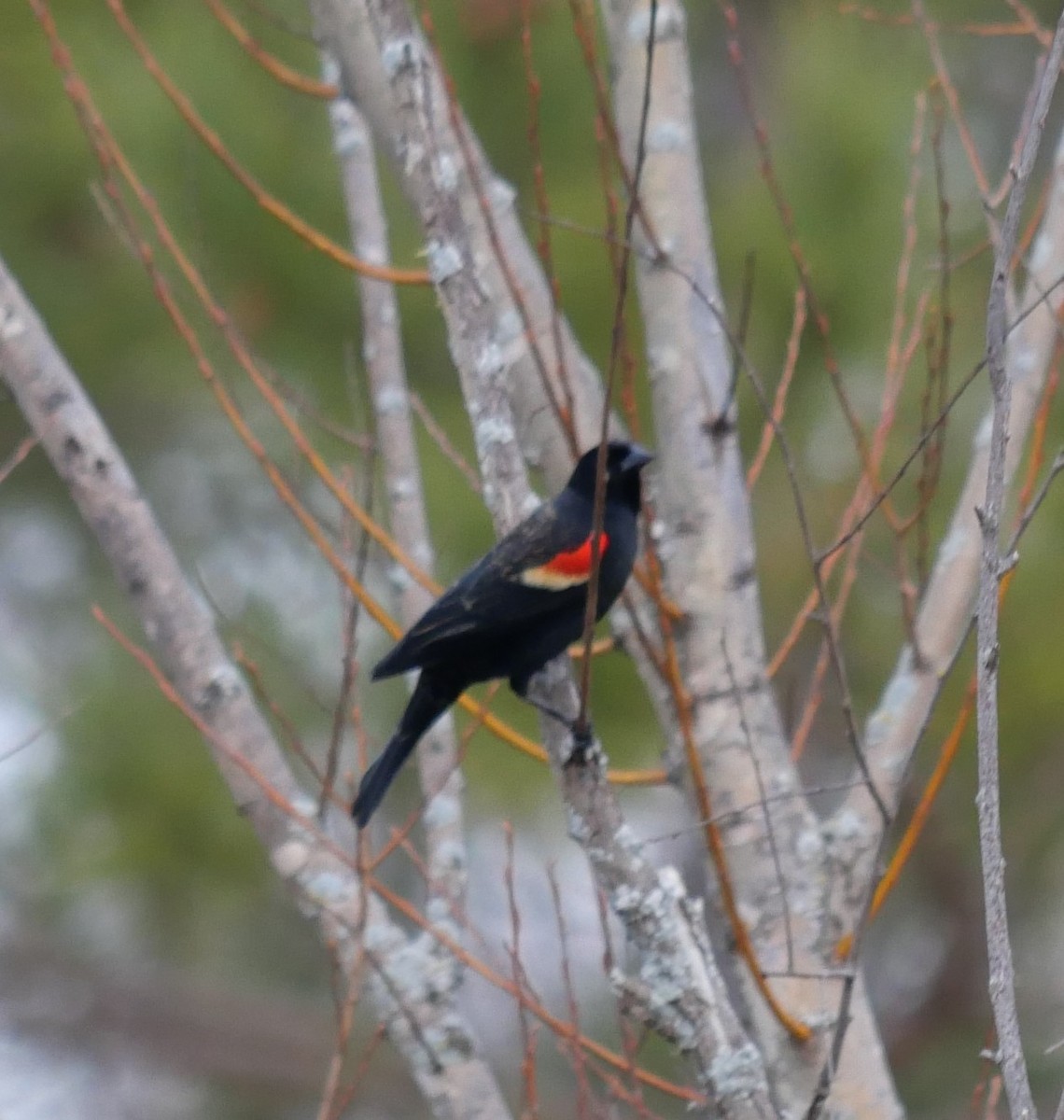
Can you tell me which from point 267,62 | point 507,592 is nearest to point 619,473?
point 507,592

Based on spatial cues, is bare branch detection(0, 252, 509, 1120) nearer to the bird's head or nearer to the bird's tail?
the bird's tail

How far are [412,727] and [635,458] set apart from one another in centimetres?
58

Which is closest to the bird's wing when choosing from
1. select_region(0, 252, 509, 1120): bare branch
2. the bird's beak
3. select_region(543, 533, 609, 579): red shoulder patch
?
select_region(543, 533, 609, 579): red shoulder patch

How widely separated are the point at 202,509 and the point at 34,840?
1.23m

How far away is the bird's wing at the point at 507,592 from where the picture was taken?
2.47 meters

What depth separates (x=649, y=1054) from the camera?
5.66 metres

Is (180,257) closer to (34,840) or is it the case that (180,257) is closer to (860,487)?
(860,487)

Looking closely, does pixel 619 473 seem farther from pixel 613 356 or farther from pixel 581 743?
pixel 613 356

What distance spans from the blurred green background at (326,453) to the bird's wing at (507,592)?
1793 mm

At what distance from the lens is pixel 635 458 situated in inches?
105

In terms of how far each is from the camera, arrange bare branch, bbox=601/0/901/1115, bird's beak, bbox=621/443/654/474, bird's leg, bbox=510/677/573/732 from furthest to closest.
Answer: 1. bird's beak, bbox=621/443/654/474
2. bare branch, bbox=601/0/901/1115
3. bird's leg, bbox=510/677/573/732

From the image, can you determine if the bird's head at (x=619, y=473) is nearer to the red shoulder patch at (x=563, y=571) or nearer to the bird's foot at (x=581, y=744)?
the red shoulder patch at (x=563, y=571)

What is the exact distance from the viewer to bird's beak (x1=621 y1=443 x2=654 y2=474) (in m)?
2.65

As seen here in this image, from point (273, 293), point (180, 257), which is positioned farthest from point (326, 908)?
point (273, 293)
